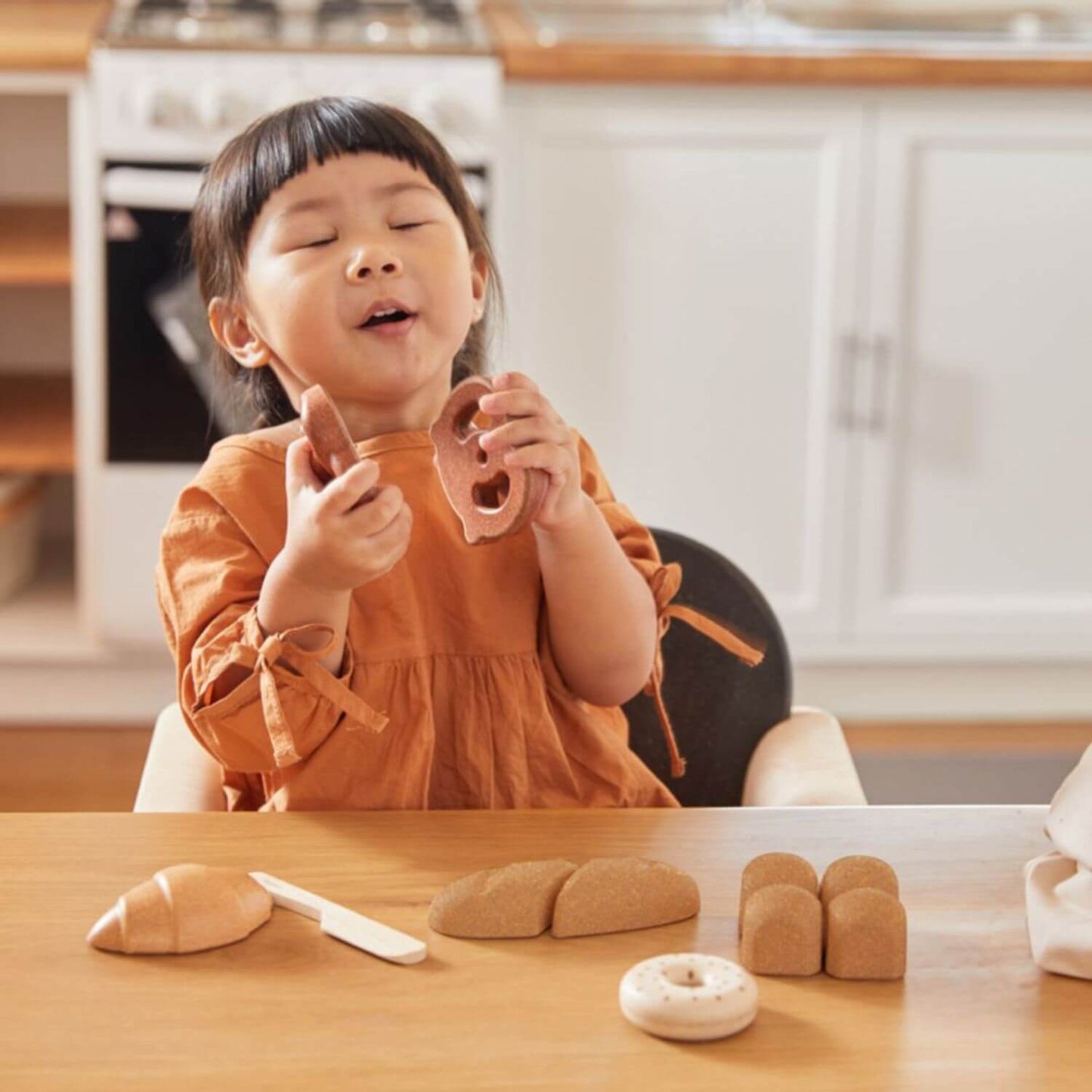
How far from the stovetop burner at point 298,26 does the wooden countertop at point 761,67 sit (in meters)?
0.10

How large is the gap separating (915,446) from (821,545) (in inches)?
8.5

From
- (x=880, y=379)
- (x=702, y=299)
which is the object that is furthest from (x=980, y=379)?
(x=702, y=299)

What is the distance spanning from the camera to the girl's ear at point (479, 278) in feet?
4.18

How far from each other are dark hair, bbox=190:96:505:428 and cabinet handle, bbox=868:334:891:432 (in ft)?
5.23

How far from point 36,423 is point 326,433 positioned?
2169mm

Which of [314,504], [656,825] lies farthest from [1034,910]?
[314,504]

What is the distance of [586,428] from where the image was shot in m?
2.82

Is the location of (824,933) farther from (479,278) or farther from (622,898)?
(479,278)

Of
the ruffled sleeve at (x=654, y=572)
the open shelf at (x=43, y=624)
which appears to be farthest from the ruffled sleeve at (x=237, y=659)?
the open shelf at (x=43, y=624)

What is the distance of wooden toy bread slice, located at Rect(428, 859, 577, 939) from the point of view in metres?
0.78

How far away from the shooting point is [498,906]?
785 mm

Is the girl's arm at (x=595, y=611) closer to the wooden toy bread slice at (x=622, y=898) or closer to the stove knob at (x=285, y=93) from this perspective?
the wooden toy bread slice at (x=622, y=898)

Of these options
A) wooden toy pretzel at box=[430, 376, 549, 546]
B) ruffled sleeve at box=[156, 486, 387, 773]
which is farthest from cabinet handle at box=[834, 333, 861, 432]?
wooden toy pretzel at box=[430, 376, 549, 546]

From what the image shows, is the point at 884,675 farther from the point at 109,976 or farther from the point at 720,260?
the point at 109,976
